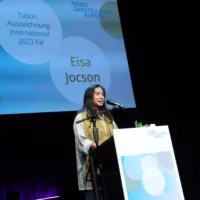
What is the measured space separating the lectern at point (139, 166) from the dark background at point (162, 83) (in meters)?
1.36

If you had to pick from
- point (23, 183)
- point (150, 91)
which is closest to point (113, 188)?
point (23, 183)

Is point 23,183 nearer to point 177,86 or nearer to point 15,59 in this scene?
point 15,59

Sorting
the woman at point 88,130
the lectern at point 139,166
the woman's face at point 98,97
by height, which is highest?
the woman's face at point 98,97

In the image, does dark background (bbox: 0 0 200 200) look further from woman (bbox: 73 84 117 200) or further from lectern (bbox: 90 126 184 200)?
lectern (bbox: 90 126 184 200)

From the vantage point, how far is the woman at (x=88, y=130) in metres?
2.40

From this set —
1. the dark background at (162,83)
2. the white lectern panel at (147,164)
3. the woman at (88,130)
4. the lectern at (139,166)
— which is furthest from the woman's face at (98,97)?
the dark background at (162,83)

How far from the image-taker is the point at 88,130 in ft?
8.40

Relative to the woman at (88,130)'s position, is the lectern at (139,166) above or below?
below

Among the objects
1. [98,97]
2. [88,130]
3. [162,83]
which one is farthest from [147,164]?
[162,83]

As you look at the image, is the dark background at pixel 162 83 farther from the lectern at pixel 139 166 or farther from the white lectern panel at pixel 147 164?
the white lectern panel at pixel 147 164

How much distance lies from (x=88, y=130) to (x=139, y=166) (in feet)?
2.25

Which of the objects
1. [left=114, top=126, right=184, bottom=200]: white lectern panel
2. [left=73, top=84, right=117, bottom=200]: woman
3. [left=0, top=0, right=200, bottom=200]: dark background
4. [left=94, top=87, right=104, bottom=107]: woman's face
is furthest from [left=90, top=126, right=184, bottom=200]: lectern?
[left=0, top=0, right=200, bottom=200]: dark background

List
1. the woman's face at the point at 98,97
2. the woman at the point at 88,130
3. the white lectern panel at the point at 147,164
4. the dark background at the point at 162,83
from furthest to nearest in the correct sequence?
the dark background at the point at 162,83, the woman's face at the point at 98,97, the woman at the point at 88,130, the white lectern panel at the point at 147,164

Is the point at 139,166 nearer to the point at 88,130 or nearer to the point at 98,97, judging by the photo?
the point at 88,130
